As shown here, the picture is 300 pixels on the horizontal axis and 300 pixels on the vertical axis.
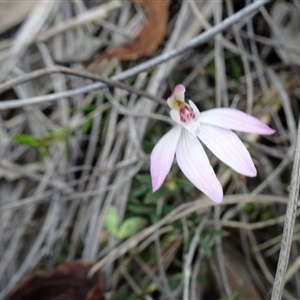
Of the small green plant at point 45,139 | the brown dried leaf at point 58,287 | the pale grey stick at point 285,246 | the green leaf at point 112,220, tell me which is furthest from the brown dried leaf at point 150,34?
the pale grey stick at point 285,246

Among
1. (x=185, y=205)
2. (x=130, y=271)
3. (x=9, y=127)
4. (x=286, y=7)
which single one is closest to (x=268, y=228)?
(x=185, y=205)

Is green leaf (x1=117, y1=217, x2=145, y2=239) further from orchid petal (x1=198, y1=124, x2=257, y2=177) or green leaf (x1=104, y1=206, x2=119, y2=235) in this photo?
orchid petal (x1=198, y1=124, x2=257, y2=177)

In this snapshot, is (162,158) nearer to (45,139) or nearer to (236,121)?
(236,121)

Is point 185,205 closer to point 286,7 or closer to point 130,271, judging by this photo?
point 130,271

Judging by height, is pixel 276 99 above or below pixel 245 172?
below

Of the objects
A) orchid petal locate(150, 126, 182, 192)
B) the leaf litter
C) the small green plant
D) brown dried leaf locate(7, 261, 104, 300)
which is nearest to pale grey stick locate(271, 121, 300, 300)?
orchid petal locate(150, 126, 182, 192)

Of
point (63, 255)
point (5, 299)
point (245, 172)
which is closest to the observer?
point (245, 172)
